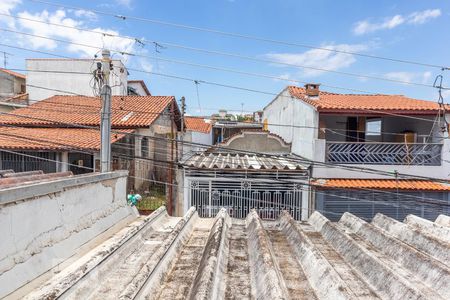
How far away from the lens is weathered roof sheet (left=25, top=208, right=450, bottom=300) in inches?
89.0

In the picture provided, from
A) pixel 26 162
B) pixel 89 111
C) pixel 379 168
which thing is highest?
pixel 89 111

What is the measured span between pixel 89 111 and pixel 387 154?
16.0 meters

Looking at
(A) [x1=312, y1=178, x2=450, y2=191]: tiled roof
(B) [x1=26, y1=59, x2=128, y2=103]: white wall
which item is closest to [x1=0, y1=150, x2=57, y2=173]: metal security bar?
(B) [x1=26, y1=59, x2=128, y2=103]: white wall

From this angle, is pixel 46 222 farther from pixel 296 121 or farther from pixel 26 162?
pixel 296 121

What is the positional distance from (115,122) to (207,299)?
15.3 metres

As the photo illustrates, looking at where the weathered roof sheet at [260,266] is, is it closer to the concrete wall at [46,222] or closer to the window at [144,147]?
the concrete wall at [46,222]

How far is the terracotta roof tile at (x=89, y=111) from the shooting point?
16677 millimetres

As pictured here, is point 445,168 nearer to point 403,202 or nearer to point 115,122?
point 403,202

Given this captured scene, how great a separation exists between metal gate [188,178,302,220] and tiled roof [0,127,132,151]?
4694mm

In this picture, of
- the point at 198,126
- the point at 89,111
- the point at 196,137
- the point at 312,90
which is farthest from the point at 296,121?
the point at 198,126

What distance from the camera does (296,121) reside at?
1622cm

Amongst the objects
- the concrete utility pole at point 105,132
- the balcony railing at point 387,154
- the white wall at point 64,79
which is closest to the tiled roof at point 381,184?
the balcony railing at point 387,154

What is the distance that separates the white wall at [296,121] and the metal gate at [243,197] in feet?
7.50

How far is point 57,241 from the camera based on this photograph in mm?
2797
